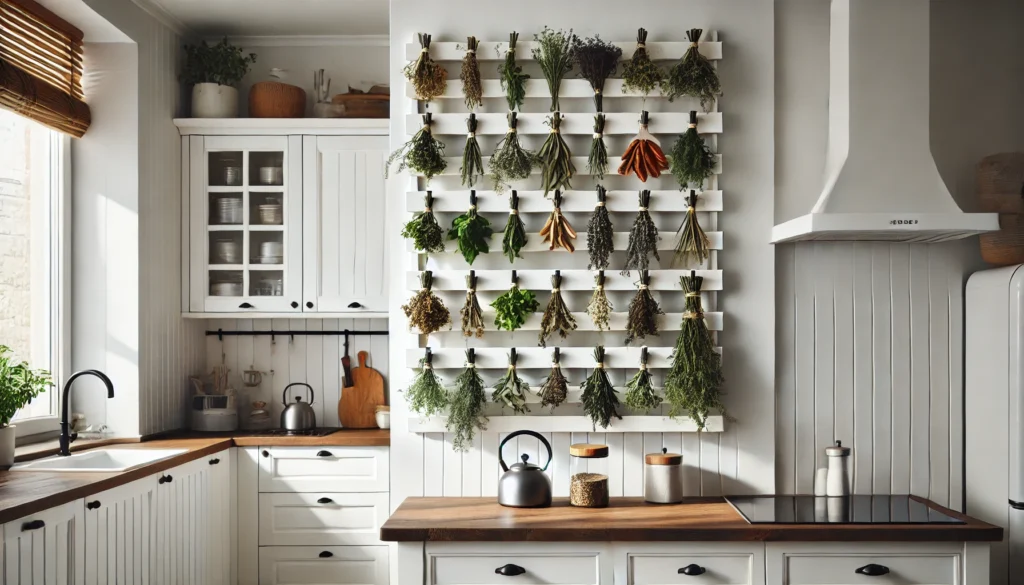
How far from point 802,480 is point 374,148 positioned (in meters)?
2.42

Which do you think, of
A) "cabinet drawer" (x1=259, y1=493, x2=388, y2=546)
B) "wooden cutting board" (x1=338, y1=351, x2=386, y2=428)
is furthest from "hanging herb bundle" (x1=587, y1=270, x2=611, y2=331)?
"wooden cutting board" (x1=338, y1=351, x2=386, y2=428)

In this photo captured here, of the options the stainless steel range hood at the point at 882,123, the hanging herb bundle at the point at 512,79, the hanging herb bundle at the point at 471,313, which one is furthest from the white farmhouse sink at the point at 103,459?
the stainless steel range hood at the point at 882,123

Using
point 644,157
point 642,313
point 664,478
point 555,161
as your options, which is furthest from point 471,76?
point 664,478

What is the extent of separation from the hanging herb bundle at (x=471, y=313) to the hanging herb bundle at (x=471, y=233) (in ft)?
0.27

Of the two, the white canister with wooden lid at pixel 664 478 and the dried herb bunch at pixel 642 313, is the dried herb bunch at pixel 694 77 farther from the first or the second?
the white canister with wooden lid at pixel 664 478

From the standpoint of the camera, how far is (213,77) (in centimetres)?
431

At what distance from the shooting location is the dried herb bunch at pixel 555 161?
341 cm

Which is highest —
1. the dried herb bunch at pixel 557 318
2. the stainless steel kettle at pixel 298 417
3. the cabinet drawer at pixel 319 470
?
the dried herb bunch at pixel 557 318

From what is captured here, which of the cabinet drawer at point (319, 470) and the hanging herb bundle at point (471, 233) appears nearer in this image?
the hanging herb bundle at point (471, 233)

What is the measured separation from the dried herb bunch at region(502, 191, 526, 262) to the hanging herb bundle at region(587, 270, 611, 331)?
1.06 ft

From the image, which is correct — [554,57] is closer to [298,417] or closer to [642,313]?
[642,313]

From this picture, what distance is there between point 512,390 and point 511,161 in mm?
867

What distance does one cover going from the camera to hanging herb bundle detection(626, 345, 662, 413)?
3338 mm

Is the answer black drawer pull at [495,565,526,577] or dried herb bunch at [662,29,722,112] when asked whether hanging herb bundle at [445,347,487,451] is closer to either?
black drawer pull at [495,565,526,577]
